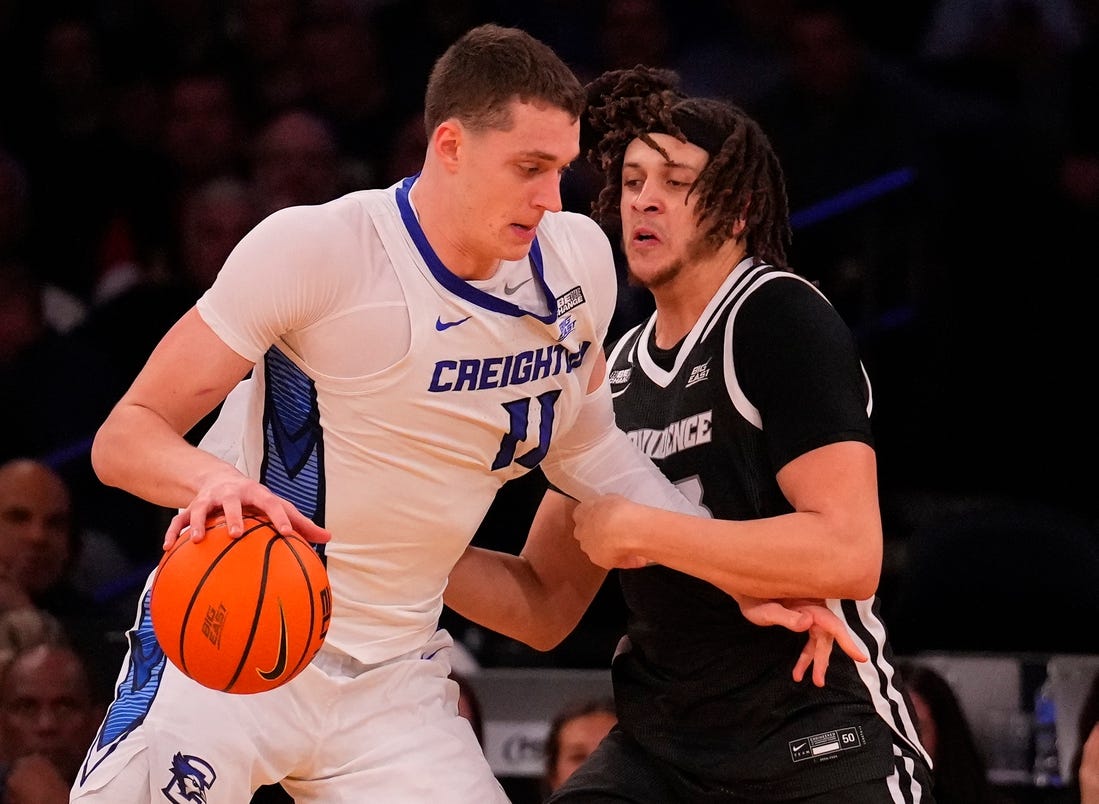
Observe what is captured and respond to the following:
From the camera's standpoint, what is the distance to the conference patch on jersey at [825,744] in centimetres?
353

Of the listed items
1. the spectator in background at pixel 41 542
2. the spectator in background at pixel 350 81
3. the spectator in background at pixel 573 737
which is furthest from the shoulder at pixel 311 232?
the spectator in background at pixel 350 81

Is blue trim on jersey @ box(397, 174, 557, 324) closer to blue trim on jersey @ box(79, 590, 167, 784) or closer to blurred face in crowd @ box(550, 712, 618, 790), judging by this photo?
blue trim on jersey @ box(79, 590, 167, 784)

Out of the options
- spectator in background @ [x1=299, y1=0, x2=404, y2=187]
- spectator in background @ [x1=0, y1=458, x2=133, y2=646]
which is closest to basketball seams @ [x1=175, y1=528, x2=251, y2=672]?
spectator in background @ [x1=0, y1=458, x2=133, y2=646]

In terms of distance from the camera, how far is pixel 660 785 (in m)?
3.73

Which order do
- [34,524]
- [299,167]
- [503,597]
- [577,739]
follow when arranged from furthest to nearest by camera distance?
[299,167] < [34,524] < [577,739] < [503,597]

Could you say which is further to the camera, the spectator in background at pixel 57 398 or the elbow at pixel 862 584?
the spectator in background at pixel 57 398

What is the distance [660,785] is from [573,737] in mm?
1549

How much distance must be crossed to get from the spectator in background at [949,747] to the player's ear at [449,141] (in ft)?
8.03

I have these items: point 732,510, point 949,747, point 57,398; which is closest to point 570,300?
point 732,510

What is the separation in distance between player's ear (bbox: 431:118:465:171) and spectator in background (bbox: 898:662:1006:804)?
245 cm

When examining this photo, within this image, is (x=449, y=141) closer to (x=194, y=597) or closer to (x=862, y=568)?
(x=194, y=597)

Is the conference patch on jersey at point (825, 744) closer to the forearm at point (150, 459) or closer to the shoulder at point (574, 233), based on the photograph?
the shoulder at point (574, 233)

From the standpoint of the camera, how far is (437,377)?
3.38 metres

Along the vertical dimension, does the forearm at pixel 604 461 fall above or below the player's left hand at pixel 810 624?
above
